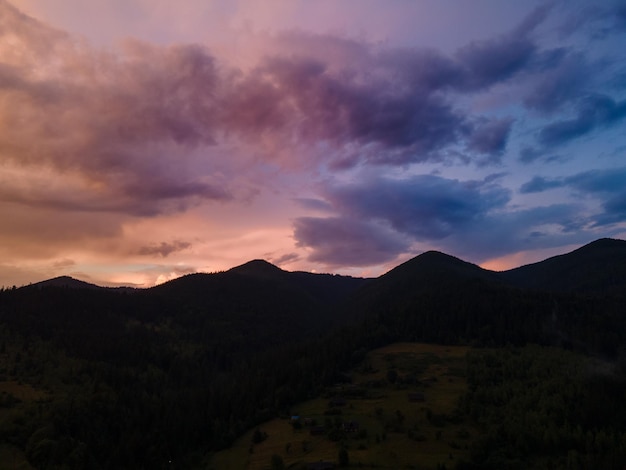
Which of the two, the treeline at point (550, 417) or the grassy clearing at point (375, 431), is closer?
the treeline at point (550, 417)

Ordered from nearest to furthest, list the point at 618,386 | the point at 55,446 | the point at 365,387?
1. the point at 55,446
2. the point at 618,386
3. the point at 365,387

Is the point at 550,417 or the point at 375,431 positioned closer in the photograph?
the point at 550,417

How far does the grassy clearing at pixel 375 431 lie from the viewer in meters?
127

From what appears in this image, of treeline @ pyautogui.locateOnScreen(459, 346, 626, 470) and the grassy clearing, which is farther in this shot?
the grassy clearing

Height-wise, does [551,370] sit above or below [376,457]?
above

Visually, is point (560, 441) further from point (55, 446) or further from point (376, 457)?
point (55, 446)

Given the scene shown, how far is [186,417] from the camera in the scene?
176 m

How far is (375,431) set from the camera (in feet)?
474

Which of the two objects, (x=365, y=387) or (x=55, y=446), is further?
(x=365, y=387)

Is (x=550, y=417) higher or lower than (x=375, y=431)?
higher

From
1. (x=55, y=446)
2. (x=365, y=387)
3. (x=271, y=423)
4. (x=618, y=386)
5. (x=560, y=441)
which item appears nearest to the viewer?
(x=560, y=441)

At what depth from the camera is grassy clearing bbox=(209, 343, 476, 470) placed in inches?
5003

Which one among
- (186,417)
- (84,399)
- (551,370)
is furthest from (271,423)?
(551,370)

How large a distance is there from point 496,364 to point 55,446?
533ft
